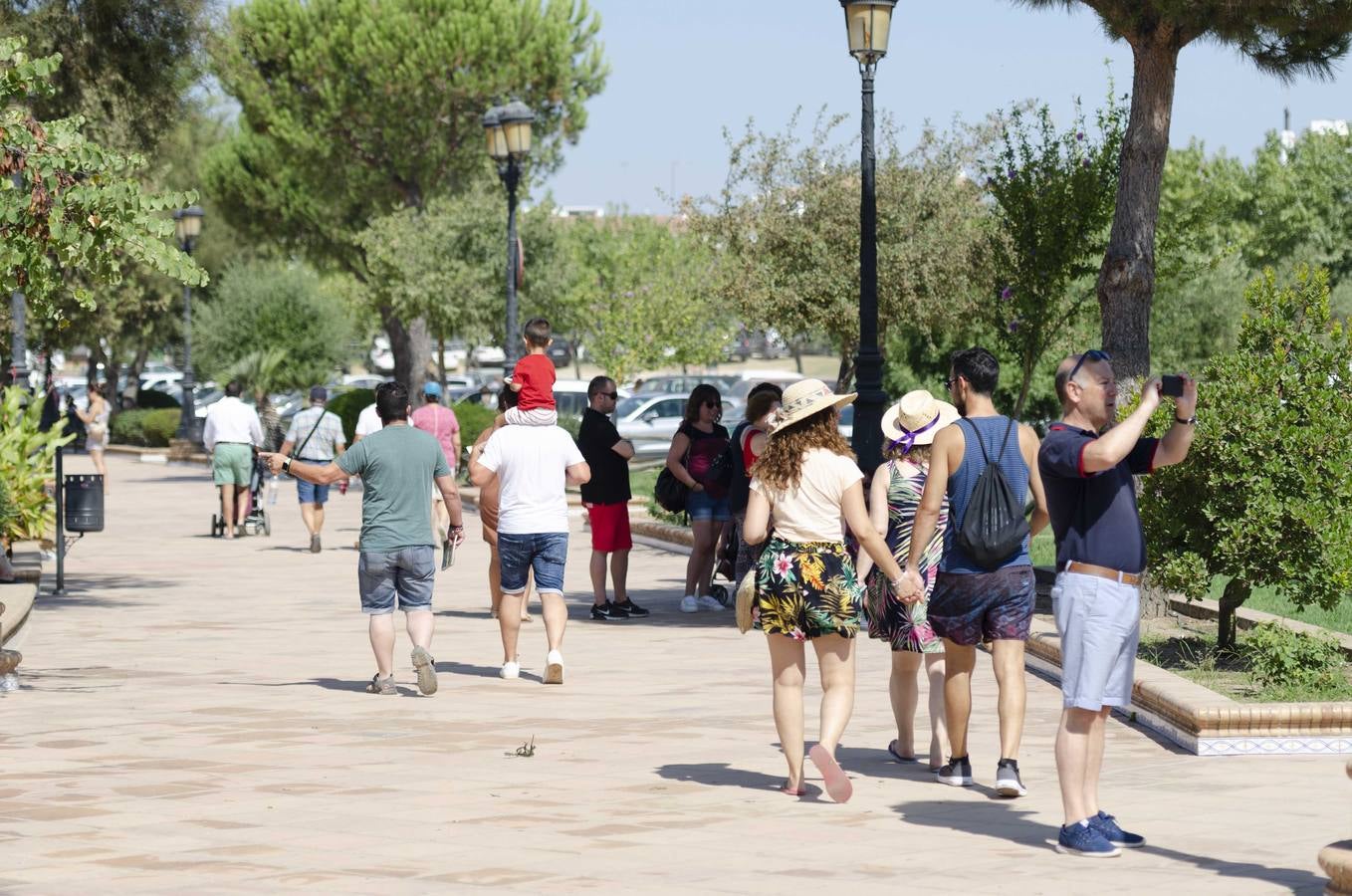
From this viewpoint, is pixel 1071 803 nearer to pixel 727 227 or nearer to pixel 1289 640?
pixel 1289 640

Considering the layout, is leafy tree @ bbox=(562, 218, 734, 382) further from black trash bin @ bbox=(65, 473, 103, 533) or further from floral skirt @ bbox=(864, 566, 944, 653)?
floral skirt @ bbox=(864, 566, 944, 653)

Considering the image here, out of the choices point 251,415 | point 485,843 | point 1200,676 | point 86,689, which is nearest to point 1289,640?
point 1200,676

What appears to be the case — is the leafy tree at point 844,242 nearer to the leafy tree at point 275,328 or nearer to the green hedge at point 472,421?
the green hedge at point 472,421

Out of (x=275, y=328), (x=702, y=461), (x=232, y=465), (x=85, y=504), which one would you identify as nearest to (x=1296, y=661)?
(x=702, y=461)

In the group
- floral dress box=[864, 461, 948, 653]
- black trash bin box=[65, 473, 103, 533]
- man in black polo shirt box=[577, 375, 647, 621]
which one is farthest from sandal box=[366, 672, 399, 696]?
black trash bin box=[65, 473, 103, 533]

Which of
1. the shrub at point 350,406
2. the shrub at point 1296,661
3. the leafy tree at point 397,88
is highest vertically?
the leafy tree at point 397,88

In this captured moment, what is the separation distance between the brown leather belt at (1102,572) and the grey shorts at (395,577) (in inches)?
191

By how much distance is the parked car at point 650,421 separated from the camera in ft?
112

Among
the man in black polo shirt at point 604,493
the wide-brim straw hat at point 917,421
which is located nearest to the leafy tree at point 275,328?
the man in black polo shirt at point 604,493

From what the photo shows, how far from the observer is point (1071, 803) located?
6.54 metres

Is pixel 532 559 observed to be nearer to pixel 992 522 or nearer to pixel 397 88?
pixel 992 522

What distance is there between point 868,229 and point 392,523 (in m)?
4.93

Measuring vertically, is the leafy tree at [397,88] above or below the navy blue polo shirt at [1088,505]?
above

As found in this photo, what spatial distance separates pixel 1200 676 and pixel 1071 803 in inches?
152
